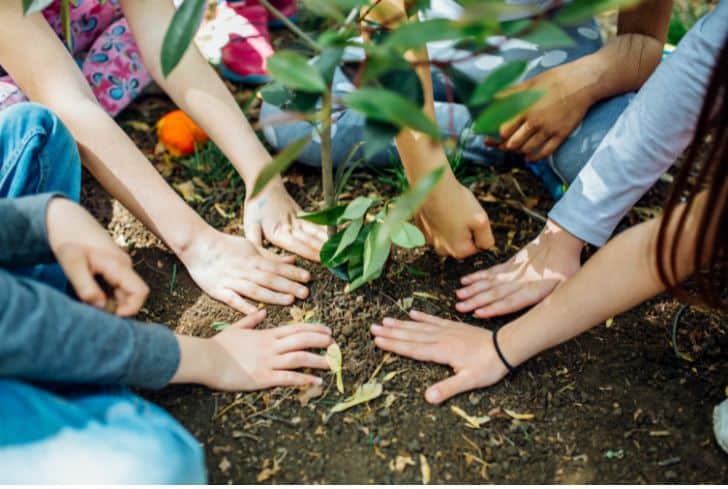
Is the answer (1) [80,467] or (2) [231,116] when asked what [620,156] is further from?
(1) [80,467]

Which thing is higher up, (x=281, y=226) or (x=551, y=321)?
(x=281, y=226)

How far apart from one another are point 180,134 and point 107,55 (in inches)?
11.7

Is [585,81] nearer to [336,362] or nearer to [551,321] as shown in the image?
[551,321]

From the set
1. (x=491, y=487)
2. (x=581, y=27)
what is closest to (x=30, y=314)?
(x=491, y=487)

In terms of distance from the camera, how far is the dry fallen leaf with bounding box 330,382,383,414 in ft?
4.01

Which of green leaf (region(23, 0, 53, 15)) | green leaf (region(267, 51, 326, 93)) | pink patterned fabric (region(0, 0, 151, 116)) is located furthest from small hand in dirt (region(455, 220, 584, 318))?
pink patterned fabric (region(0, 0, 151, 116))

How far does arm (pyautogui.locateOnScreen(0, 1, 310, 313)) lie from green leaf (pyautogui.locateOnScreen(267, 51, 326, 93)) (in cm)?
63

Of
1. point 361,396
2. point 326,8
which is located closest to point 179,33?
point 326,8

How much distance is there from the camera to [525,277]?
138 centimetres

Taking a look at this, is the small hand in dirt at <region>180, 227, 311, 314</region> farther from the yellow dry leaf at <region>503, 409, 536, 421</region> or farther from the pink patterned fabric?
the pink patterned fabric

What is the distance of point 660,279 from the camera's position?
1.07 metres

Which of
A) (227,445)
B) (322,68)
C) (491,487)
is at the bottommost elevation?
(491,487)

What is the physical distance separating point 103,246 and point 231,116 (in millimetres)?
577

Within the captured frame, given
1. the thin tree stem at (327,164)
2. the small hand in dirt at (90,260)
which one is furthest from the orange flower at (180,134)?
the small hand in dirt at (90,260)
